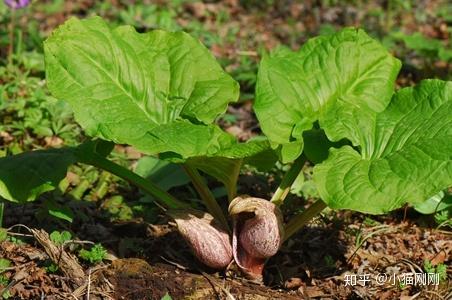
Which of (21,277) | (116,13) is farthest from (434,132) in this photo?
(116,13)

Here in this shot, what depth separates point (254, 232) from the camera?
9.15ft

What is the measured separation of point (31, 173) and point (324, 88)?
116 centimetres

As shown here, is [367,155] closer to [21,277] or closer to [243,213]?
[243,213]

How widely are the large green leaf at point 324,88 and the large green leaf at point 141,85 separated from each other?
5.8 inches

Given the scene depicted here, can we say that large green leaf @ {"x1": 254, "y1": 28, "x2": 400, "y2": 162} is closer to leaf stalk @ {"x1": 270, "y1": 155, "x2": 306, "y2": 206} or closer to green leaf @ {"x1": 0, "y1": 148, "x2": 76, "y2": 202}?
leaf stalk @ {"x1": 270, "y1": 155, "x2": 306, "y2": 206}

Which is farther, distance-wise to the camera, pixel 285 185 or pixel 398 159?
pixel 285 185

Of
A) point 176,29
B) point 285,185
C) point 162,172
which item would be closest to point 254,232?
point 285,185

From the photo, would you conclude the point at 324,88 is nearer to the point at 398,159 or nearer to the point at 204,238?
the point at 398,159

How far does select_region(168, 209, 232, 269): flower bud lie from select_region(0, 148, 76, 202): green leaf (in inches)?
18.7

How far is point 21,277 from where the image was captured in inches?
116

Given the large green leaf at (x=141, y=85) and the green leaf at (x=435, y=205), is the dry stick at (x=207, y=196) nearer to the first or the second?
the large green leaf at (x=141, y=85)

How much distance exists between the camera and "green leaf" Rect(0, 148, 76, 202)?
2.95 meters

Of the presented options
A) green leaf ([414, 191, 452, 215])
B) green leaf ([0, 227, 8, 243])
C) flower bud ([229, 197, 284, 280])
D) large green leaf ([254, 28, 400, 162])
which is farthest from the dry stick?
green leaf ([414, 191, 452, 215])

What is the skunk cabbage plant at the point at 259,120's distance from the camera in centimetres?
262
